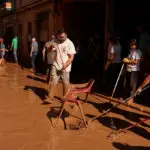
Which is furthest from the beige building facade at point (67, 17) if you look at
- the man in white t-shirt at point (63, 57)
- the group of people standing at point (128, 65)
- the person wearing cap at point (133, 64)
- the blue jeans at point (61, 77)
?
the blue jeans at point (61, 77)

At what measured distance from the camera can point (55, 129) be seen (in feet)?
22.6

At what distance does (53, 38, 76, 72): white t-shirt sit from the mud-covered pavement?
1.04 m

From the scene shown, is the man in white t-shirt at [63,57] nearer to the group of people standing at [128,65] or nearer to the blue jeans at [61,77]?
the blue jeans at [61,77]

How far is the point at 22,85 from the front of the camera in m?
12.5

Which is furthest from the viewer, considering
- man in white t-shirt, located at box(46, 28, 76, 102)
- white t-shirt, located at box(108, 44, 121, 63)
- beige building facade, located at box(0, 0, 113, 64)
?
beige building facade, located at box(0, 0, 113, 64)

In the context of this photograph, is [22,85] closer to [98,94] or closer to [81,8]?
[98,94]

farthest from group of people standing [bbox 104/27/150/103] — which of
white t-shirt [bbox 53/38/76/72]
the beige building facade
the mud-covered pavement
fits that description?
the beige building facade

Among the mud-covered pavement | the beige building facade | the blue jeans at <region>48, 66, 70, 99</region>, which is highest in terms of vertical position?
the beige building facade

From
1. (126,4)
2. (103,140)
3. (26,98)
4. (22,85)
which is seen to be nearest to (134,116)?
(103,140)

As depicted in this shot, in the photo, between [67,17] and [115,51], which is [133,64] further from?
[67,17]

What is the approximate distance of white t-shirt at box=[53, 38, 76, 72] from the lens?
865cm

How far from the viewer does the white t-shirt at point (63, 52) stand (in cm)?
865

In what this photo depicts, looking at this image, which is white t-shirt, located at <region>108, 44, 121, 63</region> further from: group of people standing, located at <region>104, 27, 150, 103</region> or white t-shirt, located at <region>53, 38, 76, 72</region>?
white t-shirt, located at <region>53, 38, 76, 72</region>

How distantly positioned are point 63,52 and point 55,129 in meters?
A: 2.41
